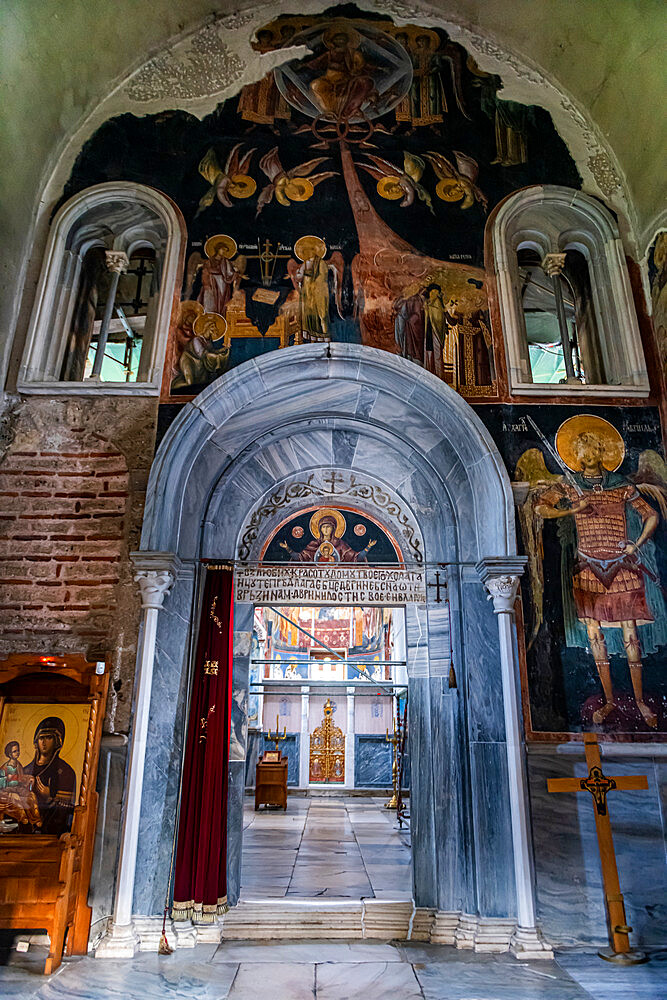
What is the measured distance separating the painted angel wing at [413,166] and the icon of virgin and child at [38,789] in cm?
668

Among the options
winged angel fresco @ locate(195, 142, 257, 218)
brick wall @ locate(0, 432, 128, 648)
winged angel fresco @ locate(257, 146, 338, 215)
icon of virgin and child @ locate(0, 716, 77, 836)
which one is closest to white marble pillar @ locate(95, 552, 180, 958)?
brick wall @ locate(0, 432, 128, 648)

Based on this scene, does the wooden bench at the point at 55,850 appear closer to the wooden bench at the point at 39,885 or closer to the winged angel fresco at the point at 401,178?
the wooden bench at the point at 39,885

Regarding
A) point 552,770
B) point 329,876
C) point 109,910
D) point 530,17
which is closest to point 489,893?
point 552,770

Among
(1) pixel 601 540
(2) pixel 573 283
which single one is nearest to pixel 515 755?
(1) pixel 601 540

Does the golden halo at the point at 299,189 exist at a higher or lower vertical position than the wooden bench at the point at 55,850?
higher

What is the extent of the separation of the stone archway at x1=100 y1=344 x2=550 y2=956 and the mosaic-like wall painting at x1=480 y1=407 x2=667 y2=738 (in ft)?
0.94

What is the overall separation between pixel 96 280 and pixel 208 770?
5448 millimetres

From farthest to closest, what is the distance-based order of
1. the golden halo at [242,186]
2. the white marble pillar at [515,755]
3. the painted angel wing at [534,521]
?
the golden halo at [242,186]
the painted angel wing at [534,521]
the white marble pillar at [515,755]

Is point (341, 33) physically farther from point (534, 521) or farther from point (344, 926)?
point (344, 926)

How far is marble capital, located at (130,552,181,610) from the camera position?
613 centimetres

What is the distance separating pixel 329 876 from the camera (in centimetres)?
709

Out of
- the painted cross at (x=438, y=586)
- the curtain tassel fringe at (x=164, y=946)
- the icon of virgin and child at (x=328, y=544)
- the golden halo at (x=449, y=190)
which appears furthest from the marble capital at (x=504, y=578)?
the golden halo at (x=449, y=190)

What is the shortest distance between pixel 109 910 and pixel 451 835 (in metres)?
2.79

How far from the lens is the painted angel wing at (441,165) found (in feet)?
26.0
